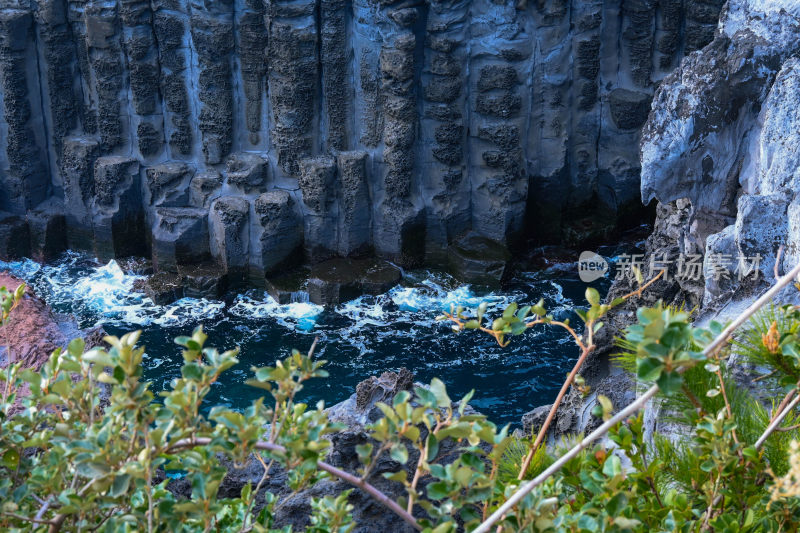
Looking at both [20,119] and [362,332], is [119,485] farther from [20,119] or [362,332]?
[20,119]

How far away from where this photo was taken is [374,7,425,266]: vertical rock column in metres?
13.7

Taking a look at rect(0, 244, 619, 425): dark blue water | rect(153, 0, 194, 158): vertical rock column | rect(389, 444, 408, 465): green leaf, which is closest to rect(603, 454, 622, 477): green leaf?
rect(389, 444, 408, 465): green leaf

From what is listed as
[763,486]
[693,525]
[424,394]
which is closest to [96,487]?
[424,394]

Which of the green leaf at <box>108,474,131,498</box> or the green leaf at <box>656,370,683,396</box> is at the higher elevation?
the green leaf at <box>656,370,683,396</box>

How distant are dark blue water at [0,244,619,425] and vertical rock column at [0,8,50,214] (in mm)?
1608

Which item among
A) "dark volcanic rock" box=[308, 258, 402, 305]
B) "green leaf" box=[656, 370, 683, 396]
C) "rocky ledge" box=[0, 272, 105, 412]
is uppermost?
"green leaf" box=[656, 370, 683, 396]

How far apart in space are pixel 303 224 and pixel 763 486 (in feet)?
38.9

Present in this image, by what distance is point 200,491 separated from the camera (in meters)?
2.81

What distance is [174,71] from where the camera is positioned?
15.1m

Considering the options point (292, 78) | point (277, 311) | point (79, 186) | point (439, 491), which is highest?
point (439, 491)

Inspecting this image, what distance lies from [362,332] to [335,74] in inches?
170

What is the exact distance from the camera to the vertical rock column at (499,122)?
14086 millimetres

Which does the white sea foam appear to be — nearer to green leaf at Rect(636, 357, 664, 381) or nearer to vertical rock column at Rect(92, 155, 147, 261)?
vertical rock column at Rect(92, 155, 147, 261)

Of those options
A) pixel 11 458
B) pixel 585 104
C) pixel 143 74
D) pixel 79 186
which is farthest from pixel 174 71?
pixel 11 458
